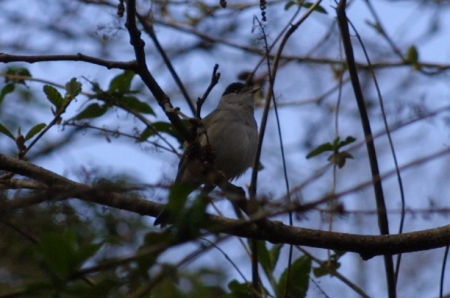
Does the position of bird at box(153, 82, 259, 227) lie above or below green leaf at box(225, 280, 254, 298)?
above

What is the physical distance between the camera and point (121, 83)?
461 centimetres

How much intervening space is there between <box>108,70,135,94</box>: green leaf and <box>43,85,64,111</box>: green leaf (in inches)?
30.3

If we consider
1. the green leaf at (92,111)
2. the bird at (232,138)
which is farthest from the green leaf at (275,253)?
the bird at (232,138)

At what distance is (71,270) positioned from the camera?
6.09 feet

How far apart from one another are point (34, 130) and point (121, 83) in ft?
3.08

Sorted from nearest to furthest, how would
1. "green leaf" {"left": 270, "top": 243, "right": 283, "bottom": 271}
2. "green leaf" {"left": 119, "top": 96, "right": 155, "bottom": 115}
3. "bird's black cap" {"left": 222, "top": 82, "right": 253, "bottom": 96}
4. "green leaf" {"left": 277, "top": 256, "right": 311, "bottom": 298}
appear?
"green leaf" {"left": 277, "top": 256, "right": 311, "bottom": 298}
"green leaf" {"left": 270, "top": 243, "right": 283, "bottom": 271}
"green leaf" {"left": 119, "top": 96, "right": 155, "bottom": 115}
"bird's black cap" {"left": 222, "top": 82, "right": 253, "bottom": 96}

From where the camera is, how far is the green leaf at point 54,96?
3.83 metres

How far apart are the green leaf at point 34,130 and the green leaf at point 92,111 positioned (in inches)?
26.3

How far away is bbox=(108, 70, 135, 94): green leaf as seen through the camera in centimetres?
461

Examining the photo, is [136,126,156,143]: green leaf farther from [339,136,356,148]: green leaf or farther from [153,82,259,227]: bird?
[339,136,356,148]: green leaf

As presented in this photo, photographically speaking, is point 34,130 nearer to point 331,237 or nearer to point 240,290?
point 240,290

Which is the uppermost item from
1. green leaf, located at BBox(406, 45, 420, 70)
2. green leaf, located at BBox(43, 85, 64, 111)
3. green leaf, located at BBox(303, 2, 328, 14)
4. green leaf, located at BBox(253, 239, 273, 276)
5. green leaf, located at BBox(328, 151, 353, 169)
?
green leaf, located at BBox(406, 45, 420, 70)

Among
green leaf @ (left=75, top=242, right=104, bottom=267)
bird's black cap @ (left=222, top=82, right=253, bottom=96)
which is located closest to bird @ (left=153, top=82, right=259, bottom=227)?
bird's black cap @ (left=222, top=82, right=253, bottom=96)

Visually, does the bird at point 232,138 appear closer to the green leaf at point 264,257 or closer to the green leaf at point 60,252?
the green leaf at point 264,257
